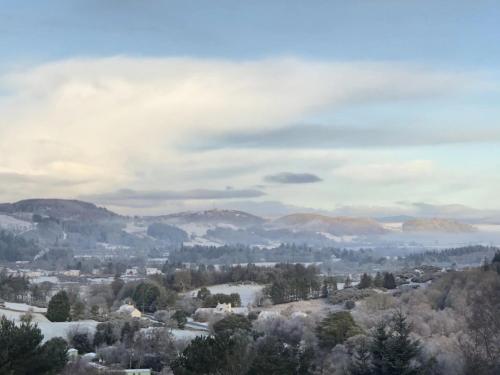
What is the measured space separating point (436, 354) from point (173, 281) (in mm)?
74242

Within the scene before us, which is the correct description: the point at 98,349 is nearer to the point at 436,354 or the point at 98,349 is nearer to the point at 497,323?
the point at 436,354

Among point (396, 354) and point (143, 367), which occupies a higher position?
point (396, 354)

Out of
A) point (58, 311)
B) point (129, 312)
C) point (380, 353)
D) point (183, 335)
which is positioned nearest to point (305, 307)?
point (129, 312)

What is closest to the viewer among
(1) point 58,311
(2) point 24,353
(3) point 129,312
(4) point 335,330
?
(2) point 24,353

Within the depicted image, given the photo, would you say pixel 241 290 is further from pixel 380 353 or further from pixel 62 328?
pixel 380 353

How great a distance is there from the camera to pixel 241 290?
102250 mm

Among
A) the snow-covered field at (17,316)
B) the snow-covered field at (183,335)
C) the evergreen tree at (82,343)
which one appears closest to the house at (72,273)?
the snow-covered field at (17,316)

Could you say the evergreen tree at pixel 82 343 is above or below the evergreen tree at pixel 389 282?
below

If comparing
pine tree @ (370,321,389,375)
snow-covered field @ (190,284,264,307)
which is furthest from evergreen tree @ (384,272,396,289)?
pine tree @ (370,321,389,375)

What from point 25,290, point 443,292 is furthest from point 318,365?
point 25,290

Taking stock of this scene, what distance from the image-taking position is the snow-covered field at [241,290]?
310 feet

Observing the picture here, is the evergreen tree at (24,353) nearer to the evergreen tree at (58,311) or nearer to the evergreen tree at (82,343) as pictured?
the evergreen tree at (82,343)

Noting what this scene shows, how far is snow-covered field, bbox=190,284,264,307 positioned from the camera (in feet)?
310

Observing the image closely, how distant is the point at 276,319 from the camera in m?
56.1
